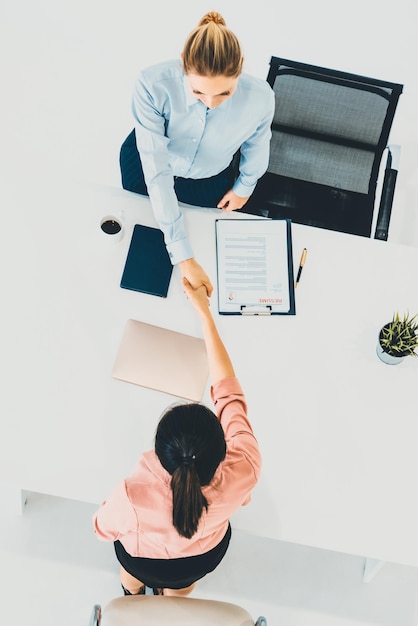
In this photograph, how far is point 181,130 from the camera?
166 centimetres

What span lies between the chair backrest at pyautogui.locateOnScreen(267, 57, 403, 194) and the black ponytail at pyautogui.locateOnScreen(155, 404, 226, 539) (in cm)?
126

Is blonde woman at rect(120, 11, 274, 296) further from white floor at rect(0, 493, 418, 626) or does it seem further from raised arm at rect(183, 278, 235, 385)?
white floor at rect(0, 493, 418, 626)

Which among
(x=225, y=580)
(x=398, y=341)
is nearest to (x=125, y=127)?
(x=398, y=341)

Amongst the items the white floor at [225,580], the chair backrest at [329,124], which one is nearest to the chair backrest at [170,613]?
the white floor at [225,580]

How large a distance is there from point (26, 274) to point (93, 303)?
223mm

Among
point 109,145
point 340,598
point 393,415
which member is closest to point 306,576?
point 340,598

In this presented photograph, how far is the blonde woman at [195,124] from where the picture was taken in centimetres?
132

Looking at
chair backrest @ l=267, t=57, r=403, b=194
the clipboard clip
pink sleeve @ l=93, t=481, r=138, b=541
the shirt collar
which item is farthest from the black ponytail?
chair backrest @ l=267, t=57, r=403, b=194

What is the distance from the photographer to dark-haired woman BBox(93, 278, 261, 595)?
1.17 meters

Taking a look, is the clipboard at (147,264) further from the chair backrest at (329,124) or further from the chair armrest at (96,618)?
the chair armrest at (96,618)

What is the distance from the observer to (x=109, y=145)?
2.70 meters

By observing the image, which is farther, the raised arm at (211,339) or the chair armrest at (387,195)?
the chair armrest at (387,195)

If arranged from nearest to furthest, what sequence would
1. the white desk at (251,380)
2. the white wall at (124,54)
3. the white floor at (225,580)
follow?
the white desk at (251,380) < the white floor at (225,580) < the white wall at (124,54)

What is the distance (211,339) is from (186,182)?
74cm
